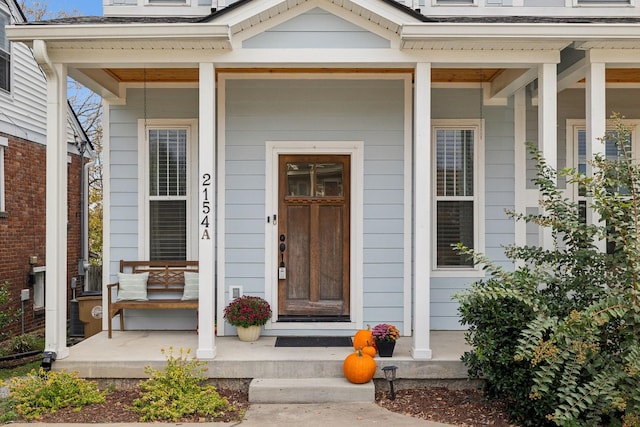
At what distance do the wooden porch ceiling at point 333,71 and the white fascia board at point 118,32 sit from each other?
1064 millimetres

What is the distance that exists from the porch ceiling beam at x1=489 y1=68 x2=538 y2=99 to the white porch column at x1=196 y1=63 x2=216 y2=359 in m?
3.29

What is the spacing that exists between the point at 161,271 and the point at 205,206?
180cm

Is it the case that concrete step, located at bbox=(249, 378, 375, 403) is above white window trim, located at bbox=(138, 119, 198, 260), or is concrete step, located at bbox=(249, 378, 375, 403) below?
below

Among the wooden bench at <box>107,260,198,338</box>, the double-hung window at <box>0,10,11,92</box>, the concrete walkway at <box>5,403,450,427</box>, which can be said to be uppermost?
the double-hung window at <box>0,10,11,92</box>

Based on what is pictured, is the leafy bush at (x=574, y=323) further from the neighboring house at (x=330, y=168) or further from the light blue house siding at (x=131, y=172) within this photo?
the light blue house siding at (x=131, y=172)

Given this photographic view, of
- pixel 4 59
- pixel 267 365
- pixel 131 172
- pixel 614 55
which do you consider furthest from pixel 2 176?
pixel 614 55

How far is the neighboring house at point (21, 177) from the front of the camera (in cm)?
842

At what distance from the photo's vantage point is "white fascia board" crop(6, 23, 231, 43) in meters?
5.03

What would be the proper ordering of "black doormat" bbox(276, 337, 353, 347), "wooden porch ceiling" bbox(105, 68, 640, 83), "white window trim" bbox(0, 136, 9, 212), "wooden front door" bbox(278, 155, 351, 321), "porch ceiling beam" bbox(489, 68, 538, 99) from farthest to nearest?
"white window trim" bbox(0, 136, 9, 212)
"wooden front door" bbox(278, 155, 351, 321)
"wooden porch ceiling" bbox(105, 68, 640, 83)
"black doormat" bbox(276, 337, 353, 347)
"porch ceiling beam" bbox(489, 68, 538, 99)

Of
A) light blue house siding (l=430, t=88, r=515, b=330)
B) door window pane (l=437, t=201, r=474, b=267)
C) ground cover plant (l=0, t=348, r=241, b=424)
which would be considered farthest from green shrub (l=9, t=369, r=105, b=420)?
door window pane (l=437, t=201, r=474, b=267)

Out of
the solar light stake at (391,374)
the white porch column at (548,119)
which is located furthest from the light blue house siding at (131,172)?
the white porch column at (548,119)

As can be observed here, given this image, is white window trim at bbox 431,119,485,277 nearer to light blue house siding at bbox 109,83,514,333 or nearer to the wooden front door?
light blue house siding at bbox 109,83,514,333

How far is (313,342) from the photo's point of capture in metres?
5.99

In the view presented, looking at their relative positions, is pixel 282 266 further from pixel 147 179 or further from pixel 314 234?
pixel 147 179
